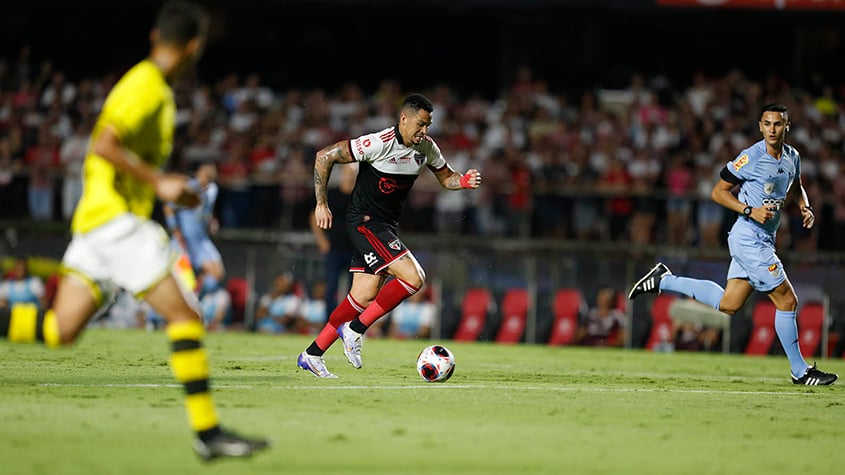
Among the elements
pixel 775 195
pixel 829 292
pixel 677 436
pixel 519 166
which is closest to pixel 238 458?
pixel 677 436

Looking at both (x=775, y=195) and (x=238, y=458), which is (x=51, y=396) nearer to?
(x=238, y=458)

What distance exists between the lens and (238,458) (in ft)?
21.3

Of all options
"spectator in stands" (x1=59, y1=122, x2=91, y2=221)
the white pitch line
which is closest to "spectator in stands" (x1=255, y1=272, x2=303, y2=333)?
"spectator in stands" (x1=59, y1=122, x2=91, y2=221)

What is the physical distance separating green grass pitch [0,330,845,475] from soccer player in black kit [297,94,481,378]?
52 centimetres

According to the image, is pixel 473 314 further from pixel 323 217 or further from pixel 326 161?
pixel 323 217

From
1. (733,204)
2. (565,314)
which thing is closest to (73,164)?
(565,314)

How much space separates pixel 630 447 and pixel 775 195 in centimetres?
547

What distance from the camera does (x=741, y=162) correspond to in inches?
474

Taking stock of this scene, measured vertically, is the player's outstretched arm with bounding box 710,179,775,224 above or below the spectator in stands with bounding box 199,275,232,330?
Result: above

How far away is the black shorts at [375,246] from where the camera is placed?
1135 centimetres

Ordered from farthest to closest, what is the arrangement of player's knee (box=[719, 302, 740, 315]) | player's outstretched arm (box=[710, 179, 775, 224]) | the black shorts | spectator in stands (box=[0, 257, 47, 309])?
spectator in stands (box=[0, 257, 47, 309]), player's knee (box=[719, 302, 740, 315]), player's outstretched arm (box=[710, 179, 775, 224]), the black shorts

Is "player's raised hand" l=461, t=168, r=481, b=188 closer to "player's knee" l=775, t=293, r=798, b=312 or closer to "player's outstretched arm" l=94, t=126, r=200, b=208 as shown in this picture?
"player's knee" l=775, t=293, r=798, b=312

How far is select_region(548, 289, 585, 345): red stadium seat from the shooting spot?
785 inches

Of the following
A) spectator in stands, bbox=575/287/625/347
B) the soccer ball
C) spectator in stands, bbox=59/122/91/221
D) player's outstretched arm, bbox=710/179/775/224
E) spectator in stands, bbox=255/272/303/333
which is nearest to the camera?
the soccer ball
